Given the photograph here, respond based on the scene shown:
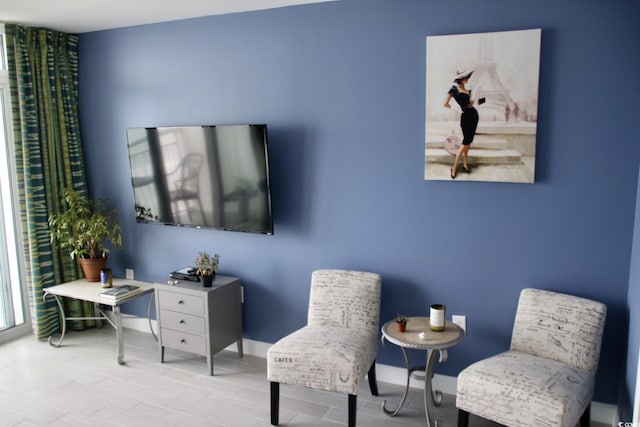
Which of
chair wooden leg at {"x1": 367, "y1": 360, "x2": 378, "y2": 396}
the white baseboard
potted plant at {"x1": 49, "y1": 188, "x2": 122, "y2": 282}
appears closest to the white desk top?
potted plant at {"x1": 49, "y1": 188, "x2": 122, "y2": 282}

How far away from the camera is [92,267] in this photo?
413cm

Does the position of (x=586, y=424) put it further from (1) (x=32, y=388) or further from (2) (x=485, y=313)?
(1) (x=32, y=388)

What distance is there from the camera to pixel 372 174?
10.8ft

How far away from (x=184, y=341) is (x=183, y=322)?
146 millimetres

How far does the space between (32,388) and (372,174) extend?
2.69 meters

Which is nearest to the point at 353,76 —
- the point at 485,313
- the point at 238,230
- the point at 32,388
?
the point at 238,230

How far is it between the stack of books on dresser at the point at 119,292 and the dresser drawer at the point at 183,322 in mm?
342

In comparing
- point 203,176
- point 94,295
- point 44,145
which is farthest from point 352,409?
point 44,145

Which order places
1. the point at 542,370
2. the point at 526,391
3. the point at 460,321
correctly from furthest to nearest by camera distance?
the point at 460,321, the point at 542,370, the point at 526,391

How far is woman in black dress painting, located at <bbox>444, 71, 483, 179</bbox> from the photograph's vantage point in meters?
2.95

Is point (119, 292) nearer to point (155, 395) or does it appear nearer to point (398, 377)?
point (155, 395)

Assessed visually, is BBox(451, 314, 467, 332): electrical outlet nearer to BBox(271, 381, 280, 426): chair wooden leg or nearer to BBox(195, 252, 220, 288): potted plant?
BBox(271, 381, 280, 426): chair wooden leg

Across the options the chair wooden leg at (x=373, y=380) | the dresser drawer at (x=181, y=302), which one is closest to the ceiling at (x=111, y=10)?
the dresser drawer at (x=181, y=302)

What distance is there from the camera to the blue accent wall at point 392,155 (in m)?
2.73
